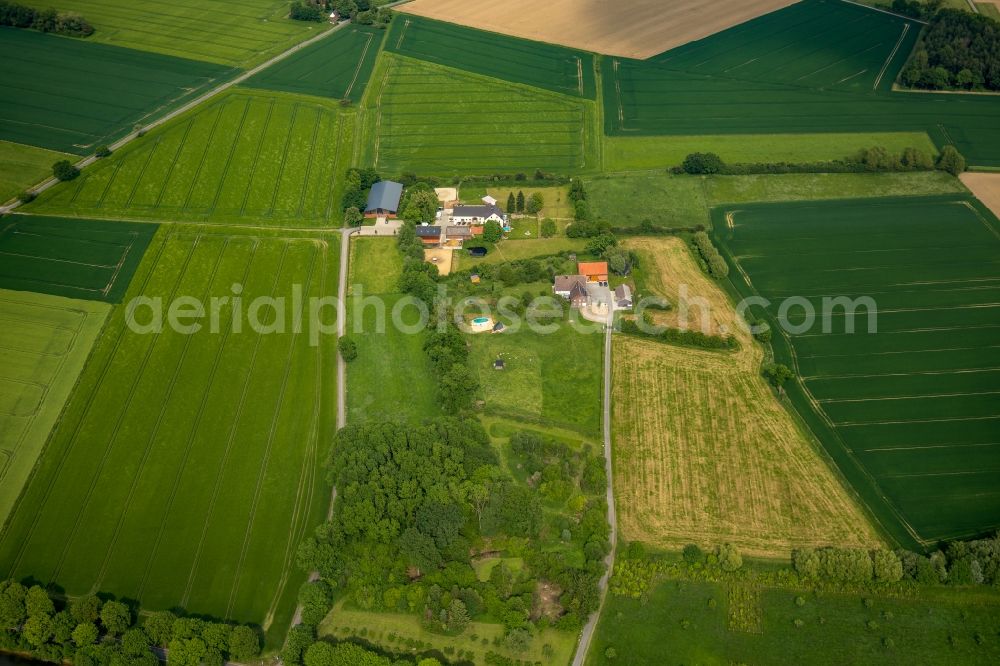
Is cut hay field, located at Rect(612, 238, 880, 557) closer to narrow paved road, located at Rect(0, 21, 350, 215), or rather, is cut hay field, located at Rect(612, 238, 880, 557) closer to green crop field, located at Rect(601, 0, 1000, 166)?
green crop field, located at Rect(601, 0, 1000, 166)

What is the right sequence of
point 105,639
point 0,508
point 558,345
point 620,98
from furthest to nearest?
point 620,98, point 558,345, point 0,508, point 105,639

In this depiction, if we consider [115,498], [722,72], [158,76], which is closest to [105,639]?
[115,498]

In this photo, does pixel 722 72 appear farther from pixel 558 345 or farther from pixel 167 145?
pixel 167 145

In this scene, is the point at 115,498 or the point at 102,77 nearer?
the point at 115,498

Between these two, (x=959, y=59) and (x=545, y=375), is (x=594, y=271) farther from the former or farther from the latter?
(x=959, y=59)

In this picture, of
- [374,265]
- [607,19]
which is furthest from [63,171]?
[607,19]

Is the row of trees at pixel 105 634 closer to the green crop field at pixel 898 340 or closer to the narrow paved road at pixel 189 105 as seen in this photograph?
the green crop field at pixel 898 340
